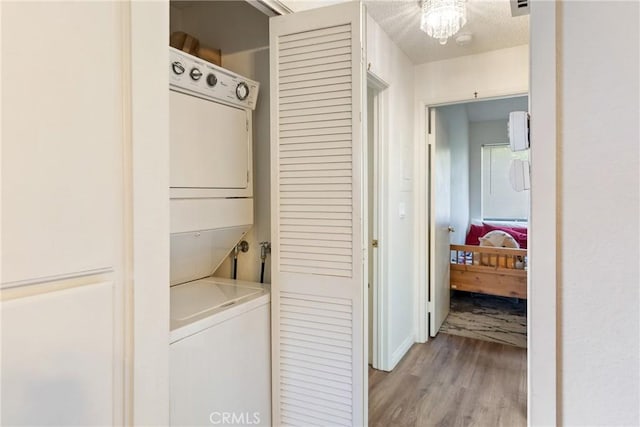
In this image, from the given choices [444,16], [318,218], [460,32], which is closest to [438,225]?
[460,32]

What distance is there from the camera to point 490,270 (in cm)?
360

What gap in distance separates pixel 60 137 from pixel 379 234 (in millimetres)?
2111

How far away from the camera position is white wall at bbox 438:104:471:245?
4.08 metres

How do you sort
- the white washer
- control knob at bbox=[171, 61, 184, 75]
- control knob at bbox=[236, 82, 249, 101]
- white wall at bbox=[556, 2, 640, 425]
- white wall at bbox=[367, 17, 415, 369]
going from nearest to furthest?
white wall at bbox=[556, 2, 640, 425] < the white washer < control knob at bbox=[171, 61, 184, 75] < control knob at bbox=[236, 82, 249, 101] < white wall at bbox=[367, 17, 415, 369]

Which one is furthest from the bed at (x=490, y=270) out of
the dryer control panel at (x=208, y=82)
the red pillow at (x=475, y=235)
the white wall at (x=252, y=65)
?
the dryer control panel at (x=208, y=82)

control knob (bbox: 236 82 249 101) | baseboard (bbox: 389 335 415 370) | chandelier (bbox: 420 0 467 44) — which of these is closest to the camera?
control knob (bbox: 236 82 249 101)

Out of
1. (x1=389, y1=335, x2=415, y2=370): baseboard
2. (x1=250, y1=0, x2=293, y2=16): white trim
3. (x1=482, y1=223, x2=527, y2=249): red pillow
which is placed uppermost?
(x1=250, y1=0, x2=293, y2=16): white trim

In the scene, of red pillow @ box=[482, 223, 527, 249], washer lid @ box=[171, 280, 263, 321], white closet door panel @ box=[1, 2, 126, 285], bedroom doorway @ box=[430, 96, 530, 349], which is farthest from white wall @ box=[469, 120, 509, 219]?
white closet door panel @ box=[1, 2, 126, 285]

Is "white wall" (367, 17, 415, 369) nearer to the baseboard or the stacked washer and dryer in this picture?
the baseboard

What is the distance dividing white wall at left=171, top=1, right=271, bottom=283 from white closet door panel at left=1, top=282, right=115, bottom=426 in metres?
1.14

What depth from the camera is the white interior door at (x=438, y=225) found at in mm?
3244

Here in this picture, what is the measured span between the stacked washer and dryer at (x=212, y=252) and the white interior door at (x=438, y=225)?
1.84m

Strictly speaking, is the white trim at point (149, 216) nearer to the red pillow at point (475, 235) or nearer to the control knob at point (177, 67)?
the control knob at point (177, 67)

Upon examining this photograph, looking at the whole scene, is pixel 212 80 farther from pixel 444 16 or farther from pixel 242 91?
pixel 444 16
